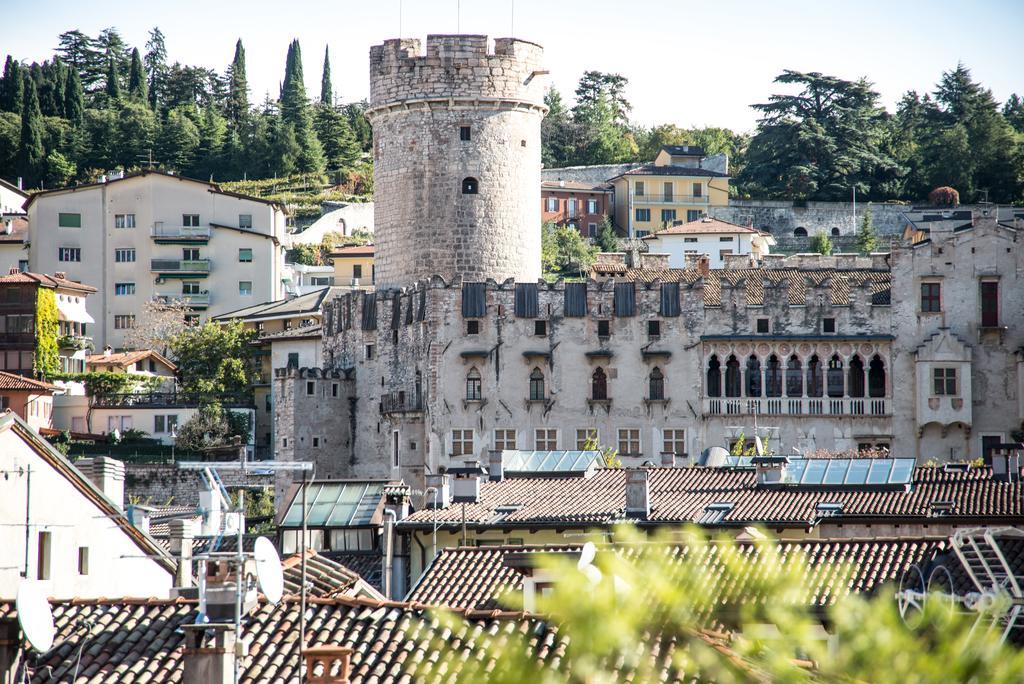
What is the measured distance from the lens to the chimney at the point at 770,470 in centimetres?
4313

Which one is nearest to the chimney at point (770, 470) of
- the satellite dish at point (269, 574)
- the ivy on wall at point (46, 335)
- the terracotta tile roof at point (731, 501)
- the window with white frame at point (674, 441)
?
the terracotta tile roof at point (731, 501)

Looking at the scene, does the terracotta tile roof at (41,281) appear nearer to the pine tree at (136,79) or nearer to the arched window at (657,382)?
the arched window at (657,382)

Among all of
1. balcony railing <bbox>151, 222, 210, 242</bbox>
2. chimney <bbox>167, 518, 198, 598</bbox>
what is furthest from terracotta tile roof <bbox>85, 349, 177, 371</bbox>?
chimney <bbox>167, 518, 198, 598</bbox>

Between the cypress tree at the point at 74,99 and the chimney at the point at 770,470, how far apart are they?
97.8m

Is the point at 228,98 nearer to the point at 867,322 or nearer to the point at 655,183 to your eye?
the point at 655,183

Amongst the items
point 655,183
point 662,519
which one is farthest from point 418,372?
point 655,183

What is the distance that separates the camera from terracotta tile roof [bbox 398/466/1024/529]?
39094 mm

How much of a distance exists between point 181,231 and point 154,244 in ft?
5.31

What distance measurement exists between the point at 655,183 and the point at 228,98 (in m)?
43.4

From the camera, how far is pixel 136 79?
490ft

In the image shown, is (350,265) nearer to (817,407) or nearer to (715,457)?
(817,407)

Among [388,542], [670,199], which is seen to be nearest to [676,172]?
[670,199]

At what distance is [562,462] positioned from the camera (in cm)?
5006

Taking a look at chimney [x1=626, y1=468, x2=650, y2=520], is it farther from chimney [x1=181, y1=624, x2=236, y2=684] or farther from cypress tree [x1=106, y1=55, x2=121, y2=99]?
cypress tree [x1=106, y1=55, x2=121, y2=99]
